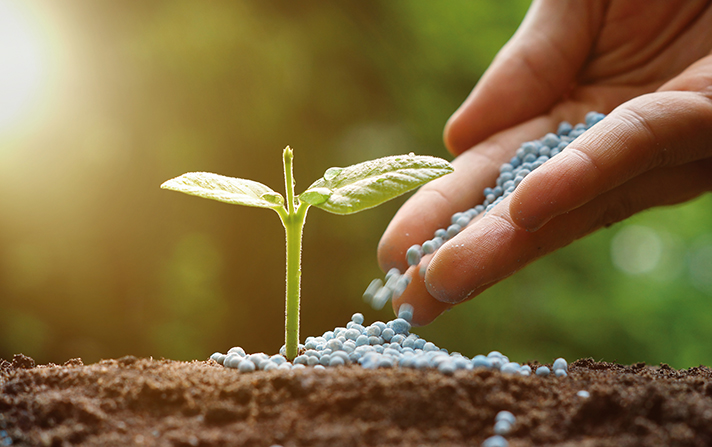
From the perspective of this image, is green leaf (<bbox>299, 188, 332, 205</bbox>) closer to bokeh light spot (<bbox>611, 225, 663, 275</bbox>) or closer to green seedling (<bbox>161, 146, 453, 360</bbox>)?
green seedling (<bbox>161, 146, 453, 360</bbox>)

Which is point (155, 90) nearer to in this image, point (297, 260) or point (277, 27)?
point (277, 27)

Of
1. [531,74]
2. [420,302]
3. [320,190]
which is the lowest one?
[420,302]

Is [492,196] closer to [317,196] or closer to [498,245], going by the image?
[498,245]

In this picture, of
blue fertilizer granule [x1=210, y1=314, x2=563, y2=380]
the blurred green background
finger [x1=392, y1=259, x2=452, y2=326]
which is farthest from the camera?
the blurred green background

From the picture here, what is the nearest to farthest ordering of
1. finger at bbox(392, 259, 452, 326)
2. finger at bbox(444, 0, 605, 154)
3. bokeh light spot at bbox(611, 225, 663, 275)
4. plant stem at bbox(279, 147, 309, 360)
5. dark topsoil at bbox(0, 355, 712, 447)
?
1. dark topsoil at bbox(0, 355, 712, 447)
2. plant stem at bbox(279, 147, 309, 360)
3. finger at bbox(392, 259, 452, 326)
4. finger at bbox(444, 0, 605, 154)
5. bokeh light spot at bbox(611, 225, 663, 275)

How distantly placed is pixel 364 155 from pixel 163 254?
1.09m

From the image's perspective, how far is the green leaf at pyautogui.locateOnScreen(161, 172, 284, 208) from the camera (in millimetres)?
815

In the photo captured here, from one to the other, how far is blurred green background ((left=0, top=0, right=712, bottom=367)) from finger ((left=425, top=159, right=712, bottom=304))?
1.25 meters

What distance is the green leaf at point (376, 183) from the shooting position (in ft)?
2.75

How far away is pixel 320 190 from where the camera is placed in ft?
2.84

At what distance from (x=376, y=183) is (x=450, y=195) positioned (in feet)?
1.84

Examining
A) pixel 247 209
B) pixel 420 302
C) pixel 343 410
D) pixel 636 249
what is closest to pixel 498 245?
pixel 420 302

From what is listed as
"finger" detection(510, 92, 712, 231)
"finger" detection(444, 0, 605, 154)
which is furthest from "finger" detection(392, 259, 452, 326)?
"finger" detection(444, 0, 605, 154)

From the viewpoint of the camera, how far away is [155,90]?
2324 millimetres
